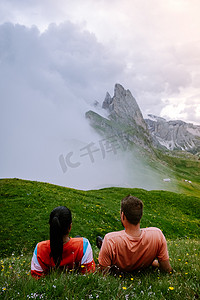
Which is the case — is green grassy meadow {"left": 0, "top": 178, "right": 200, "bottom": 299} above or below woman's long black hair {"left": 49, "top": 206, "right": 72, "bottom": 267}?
below

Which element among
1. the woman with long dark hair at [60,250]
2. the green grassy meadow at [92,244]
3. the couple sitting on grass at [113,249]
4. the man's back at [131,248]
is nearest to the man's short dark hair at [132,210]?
the couple sitting on grass at [113,249]

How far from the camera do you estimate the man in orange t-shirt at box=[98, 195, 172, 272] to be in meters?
5.38

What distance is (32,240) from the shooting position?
1686 cm

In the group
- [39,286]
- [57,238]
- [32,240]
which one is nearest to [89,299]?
[39,286]

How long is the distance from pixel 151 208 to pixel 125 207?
111ft

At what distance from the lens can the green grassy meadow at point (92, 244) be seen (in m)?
3.97

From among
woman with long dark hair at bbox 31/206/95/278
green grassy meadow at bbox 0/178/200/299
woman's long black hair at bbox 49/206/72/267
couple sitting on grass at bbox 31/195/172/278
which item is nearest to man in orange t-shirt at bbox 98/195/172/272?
couple sitting on grass at bbox 31/195/172/278

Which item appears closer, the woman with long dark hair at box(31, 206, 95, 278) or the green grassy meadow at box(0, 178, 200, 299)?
the green grassy meadow at box(0, 178, 200, 299)

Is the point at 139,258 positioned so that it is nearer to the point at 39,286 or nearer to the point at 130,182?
the point at 39,286

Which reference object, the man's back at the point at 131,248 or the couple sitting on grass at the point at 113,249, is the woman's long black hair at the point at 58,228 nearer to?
the couple sitting on grass at the point at 113,249

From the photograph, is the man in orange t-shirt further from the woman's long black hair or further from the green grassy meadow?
the woman's long black hair

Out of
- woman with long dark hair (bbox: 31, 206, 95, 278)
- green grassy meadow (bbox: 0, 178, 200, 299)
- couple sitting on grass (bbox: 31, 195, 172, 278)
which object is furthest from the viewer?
couple sitting on grass (bbox: 31, 195, 172, 278)

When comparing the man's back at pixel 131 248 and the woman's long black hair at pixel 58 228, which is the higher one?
the woman's long black hair at pixel 58 228

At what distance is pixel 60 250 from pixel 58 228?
782 millimetres
